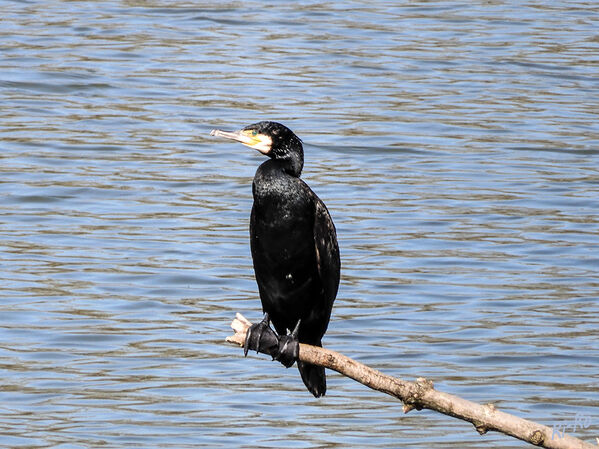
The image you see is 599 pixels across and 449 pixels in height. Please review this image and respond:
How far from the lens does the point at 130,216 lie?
455 inches

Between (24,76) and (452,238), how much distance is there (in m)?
6.50

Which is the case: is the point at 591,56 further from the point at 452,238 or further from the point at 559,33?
the point at 452,238

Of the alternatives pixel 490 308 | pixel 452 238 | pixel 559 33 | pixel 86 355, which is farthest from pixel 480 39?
pixel 86 355

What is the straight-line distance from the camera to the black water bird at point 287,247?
5434 mm

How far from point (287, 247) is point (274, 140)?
1.29 ft

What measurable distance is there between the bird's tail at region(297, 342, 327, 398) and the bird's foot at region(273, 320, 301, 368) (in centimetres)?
31

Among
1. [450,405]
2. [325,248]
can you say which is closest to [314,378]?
[325,248]

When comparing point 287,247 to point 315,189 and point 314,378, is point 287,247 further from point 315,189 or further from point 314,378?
point 315,189

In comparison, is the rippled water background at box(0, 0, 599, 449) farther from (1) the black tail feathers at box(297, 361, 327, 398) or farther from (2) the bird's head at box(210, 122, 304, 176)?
(2) the bird's head at box(210, 122, 304, 176)

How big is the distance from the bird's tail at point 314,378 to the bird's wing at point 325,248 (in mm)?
275

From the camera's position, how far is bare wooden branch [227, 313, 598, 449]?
15.1 feet

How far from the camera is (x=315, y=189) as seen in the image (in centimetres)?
1221

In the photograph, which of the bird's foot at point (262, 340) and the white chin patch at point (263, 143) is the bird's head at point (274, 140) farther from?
the bird's foot at point (262, 340)

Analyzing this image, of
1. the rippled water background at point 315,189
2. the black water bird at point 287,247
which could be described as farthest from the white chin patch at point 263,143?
the rippled water background at point 315,189
